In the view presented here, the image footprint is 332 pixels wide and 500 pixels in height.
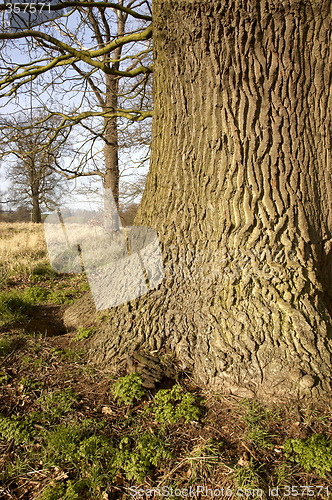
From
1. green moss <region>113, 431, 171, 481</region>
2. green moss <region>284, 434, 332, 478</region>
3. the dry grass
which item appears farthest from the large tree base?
the dry grass

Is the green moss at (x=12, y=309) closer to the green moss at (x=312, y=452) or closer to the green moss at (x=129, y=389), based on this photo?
the green moss at (x=129, y=389)

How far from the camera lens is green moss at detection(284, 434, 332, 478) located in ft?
5.45

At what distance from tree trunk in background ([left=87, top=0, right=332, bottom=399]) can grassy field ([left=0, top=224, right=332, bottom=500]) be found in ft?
0.67

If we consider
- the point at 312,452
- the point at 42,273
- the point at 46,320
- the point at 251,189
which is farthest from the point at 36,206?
the point at 312,452

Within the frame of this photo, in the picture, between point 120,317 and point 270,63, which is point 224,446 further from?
point 270,63

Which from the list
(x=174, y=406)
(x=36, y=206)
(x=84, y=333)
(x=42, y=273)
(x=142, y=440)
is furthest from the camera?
(x=36, y=206)

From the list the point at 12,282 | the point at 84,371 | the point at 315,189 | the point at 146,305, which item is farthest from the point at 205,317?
the point at 12,282

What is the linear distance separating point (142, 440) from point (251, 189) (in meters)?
1.88

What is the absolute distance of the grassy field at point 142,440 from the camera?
163 centimetres

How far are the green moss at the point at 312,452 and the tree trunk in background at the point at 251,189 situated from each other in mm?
315

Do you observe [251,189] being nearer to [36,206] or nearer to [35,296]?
[35,296]

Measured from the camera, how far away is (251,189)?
228cm

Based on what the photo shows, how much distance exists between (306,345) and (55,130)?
6622 mm

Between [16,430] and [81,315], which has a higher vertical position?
[81,315]
